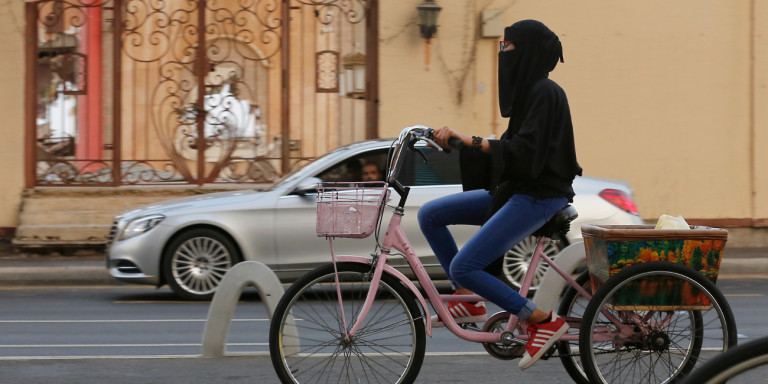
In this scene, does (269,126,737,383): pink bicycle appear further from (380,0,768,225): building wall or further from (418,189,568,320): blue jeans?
(380,0,768,225): building wall

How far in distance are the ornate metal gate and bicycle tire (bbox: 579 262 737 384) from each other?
10487 mm

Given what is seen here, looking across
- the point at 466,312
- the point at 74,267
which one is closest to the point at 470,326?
the point at 466,312

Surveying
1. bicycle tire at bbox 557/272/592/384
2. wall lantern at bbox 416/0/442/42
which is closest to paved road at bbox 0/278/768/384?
bicycle tire at bbox 557/272/592/384

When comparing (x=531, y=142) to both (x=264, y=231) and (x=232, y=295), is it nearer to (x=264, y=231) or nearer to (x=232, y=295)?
(x=232, y=295)

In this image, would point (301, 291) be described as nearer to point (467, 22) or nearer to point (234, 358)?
point (234, 358)

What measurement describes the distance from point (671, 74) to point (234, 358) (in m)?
10.4

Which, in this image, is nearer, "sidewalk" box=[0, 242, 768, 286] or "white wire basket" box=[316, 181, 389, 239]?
"white wire basket" box=[316, 181, 389, 239]

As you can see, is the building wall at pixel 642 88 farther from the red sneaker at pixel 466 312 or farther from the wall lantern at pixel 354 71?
the red sneaker at pixel 466 312

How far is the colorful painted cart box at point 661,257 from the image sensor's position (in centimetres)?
466

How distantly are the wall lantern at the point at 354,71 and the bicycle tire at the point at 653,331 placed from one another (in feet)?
34.6

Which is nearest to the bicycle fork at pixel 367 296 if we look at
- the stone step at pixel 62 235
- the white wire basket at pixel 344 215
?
the white wire basket at pixel 344 215

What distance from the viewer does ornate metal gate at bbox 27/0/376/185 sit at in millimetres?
15008

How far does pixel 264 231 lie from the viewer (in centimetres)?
1004

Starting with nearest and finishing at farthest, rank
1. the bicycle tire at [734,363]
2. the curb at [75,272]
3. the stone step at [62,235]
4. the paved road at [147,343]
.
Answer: the bicycle tire at [734,363]
the paved road at [147,343]
the curb at [75,272]
the stone step at [62,235]
